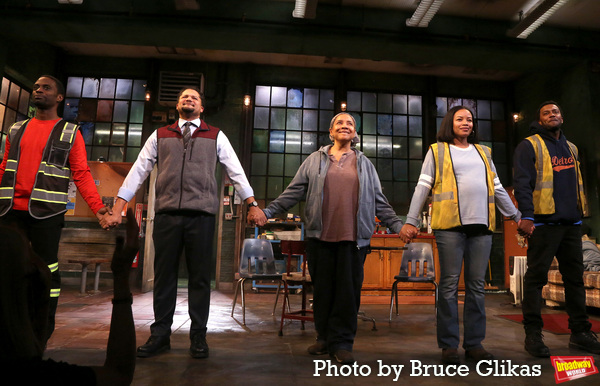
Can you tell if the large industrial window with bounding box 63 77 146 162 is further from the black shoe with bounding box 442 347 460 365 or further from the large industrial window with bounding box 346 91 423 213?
the black shoe with bounding box 442 347 460 365

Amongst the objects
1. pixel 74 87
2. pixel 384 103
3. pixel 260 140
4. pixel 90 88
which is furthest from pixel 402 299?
pixel 74 87

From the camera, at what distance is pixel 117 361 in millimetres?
826

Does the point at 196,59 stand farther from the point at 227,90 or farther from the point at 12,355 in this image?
the point at 12,355

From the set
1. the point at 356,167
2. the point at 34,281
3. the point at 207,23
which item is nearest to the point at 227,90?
the point at 207,23

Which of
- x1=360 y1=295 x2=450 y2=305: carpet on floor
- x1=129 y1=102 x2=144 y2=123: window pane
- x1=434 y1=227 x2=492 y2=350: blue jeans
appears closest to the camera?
x1=434 y1=227 x2=492 y2=350: blue jeans

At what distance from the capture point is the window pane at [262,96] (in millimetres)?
7926

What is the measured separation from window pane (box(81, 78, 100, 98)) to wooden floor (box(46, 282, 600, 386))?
186 inches

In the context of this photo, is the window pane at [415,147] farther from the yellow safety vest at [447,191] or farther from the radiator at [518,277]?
the yellow safety vest at [447,191]

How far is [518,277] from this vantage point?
555 centimetres

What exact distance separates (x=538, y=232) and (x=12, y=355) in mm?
3034

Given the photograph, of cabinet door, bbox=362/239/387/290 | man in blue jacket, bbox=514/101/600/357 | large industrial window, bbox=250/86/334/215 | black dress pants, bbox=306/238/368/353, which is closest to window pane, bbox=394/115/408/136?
large industrial window, bbox=250/86/334/215

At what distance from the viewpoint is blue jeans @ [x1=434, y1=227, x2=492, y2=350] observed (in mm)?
2389

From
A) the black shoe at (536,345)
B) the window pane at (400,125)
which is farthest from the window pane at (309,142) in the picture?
the black shoe at (536,345)

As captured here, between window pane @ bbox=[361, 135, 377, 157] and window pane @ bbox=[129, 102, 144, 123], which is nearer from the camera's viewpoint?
window pane @ bbox=[129, 102, 144, 123]
